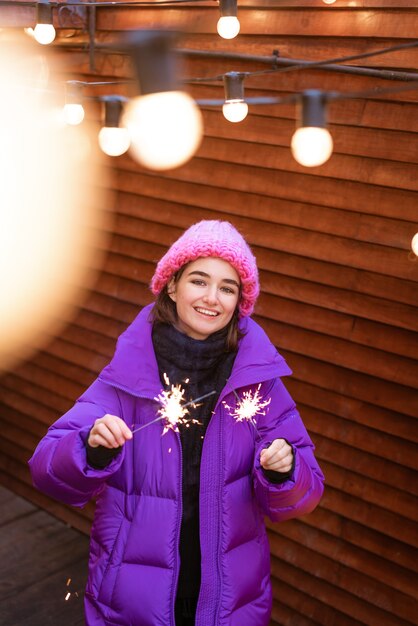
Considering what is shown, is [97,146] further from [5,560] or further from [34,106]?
[5,560]

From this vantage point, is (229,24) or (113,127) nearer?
(113,127)

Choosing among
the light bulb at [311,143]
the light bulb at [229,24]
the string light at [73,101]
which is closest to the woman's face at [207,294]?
the light bulb at [311,143]

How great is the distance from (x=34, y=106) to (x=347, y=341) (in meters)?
2.65

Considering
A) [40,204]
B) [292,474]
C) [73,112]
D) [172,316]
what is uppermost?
[73,112]

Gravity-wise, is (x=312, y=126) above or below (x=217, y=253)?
above

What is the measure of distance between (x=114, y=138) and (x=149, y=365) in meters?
0.94

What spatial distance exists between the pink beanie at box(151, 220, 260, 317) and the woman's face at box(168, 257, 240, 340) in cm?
3

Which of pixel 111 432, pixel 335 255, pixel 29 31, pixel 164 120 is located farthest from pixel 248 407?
pixel 29 31

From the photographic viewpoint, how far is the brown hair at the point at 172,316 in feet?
8.00

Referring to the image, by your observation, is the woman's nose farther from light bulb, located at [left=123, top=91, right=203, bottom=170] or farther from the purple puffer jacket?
light bulb, located at [left=123, top=91, right=203, bottom=170]

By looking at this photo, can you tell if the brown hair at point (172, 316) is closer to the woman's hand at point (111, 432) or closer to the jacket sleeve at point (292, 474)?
the jacket sleeve at point (292, 474)

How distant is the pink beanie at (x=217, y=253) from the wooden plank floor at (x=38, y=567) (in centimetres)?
243

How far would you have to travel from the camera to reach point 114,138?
2658 mm

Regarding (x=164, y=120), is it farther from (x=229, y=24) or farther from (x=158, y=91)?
(x=229, y=24)
